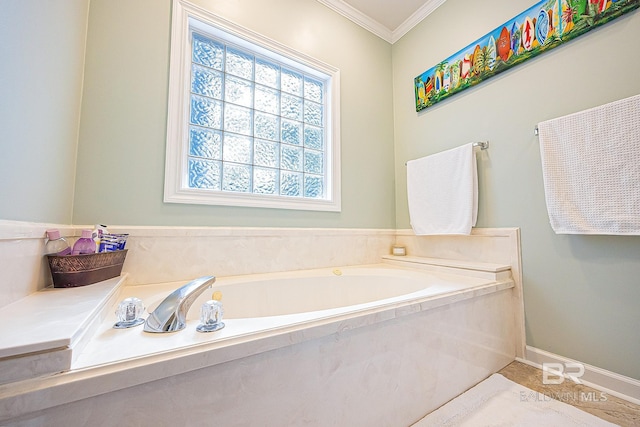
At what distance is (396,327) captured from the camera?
990 millimetres

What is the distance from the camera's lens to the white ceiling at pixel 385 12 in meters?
2.15

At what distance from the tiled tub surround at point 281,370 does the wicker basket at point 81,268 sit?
0.25ft

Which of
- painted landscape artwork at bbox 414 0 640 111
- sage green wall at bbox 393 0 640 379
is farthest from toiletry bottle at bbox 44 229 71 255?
painted landscape artwork at bbox 414 0 640 111

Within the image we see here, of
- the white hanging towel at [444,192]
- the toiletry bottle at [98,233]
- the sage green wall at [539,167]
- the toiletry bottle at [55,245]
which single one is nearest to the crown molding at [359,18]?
→ the sage green wall at [539,167]

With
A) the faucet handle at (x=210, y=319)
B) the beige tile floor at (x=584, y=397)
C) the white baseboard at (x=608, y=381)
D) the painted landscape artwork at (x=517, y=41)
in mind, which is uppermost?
the painted landscape artwork at (x=517, y=41)

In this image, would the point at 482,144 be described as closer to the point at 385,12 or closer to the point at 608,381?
the point at 608,381

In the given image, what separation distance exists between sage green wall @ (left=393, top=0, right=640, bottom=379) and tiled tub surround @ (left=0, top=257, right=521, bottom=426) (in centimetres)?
44

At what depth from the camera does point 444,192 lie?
6.25ft

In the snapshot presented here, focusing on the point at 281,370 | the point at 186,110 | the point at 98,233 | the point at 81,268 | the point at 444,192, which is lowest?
the point at 281,370

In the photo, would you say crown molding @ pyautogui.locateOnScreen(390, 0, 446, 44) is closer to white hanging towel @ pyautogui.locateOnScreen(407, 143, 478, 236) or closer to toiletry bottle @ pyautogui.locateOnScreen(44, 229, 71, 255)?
white hanging towel @ pyautogui.locateOnScreen(407, 143, 478, 236)

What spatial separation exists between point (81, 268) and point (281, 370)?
3.03ft

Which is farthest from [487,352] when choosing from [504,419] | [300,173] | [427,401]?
[300,173]

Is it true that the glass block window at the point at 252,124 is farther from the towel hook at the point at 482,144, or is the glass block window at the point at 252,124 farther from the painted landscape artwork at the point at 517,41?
the towel hook at the point at 482,144

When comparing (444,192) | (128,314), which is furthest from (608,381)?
(128,314)
